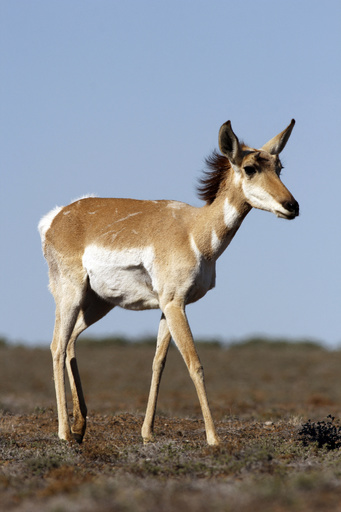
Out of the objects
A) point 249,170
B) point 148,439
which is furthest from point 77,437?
point 249,170

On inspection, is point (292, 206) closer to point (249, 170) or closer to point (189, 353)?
point (249, 170)

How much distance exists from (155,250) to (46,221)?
266 centimetres

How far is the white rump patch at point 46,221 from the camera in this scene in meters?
12.2

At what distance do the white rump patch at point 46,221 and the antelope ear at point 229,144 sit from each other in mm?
3376

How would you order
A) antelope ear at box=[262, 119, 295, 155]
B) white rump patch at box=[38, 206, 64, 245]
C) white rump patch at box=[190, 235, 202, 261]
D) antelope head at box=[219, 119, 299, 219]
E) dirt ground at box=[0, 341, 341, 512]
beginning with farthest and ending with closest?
1. white rump patch at box=[38, 206, 64, 245]
2. antelope ear at box=[262, 119, 295, 155]
3. white rump patch at box=[190, 235, 202, 261]
4. antelope head at box=[219, 119, 299, 219]
5. dirt ground at box=[0, 341, 341, 512]

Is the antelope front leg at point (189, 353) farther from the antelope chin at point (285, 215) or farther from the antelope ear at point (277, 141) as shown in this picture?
the antelope ear at point (277, 141)

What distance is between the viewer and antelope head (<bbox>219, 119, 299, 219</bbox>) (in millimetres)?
9688

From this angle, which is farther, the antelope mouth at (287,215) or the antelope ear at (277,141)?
the antelope ear at (277,141)

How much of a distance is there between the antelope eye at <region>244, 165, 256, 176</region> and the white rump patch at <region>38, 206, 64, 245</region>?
3594 mm

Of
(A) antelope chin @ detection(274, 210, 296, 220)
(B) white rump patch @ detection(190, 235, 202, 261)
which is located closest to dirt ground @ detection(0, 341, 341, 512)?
(B) white rump patch @ detection(190, 235, 202, 261)

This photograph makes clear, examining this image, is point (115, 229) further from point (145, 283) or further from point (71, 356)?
point (71, 356)

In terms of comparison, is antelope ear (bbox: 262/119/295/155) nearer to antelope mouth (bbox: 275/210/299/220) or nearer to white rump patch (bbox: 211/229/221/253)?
antelope mouth (bbox: 275/210/299/220)

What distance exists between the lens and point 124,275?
10734 millimetres

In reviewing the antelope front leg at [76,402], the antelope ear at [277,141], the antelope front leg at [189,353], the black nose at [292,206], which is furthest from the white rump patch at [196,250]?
the antelope front leg at [76,402]
